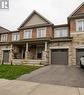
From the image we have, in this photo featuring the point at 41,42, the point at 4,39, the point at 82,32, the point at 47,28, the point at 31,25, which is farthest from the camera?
the point at 4,39

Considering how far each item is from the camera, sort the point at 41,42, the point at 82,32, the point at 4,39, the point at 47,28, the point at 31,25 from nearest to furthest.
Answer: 1. the point at 82,32
2. the point at 41,42
3. the point at 47,28
4. the point at 31,25
5. the point at 4,39

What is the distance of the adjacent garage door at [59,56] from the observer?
69.8 feet

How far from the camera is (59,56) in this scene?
21.7m

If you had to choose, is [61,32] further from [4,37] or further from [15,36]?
[4,37]

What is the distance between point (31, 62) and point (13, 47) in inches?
225

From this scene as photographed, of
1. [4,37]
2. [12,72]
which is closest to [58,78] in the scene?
[12,72]

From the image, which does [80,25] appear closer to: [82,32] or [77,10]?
[82,32]

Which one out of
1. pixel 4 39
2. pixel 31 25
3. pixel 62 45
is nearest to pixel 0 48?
pixel 4 39

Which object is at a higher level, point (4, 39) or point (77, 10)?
point (77, 10)

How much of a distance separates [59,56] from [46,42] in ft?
10.3

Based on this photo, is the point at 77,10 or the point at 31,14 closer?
the point at 77,10

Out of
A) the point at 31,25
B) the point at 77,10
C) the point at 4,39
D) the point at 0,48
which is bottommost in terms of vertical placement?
the point at 0,48

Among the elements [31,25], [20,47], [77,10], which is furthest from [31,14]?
[77,10]

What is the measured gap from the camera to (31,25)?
87.5ft
